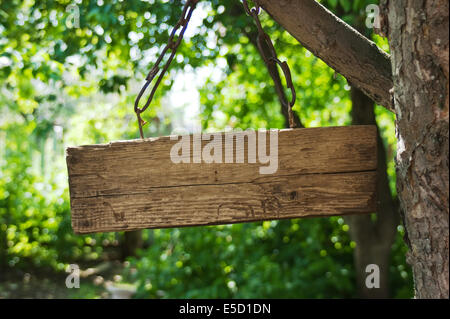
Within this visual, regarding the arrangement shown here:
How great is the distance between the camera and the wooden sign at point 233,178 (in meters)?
1.35

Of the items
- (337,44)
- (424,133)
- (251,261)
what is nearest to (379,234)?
(251,261)

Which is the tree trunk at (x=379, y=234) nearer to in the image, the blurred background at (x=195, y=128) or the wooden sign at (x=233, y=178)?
the blurred background at (x=195, y=128)

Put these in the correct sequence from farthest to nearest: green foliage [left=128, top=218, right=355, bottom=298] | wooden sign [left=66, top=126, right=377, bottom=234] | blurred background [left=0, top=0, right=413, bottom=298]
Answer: green foliage [left=128, top=218, right=355, bottom=298] → blurred background [left=0, top=0, right=413, bottom=298] → wooden sign [left=66, top=126, right=377, bottom=234]

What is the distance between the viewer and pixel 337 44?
4.59 ft

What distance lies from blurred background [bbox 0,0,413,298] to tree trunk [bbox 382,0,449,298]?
23.1 inches

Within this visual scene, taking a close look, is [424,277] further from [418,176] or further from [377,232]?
[377,232]

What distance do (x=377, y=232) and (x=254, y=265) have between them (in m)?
1.06

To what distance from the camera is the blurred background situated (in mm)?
2875

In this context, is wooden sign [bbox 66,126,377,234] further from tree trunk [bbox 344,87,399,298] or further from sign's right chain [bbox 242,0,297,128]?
tree trunk [bbox 344,87,399,298]

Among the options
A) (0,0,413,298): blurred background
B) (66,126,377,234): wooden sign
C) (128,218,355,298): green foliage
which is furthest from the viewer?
(128,218,355,298): green foliage

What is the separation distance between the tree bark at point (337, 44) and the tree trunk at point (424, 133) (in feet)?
0.68

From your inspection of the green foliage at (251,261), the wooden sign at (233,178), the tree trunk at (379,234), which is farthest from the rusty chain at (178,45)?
the green foliage at (251,261)

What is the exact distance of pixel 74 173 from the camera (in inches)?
55.4

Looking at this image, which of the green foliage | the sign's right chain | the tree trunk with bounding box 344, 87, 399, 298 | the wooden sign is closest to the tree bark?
the sign's right chain
